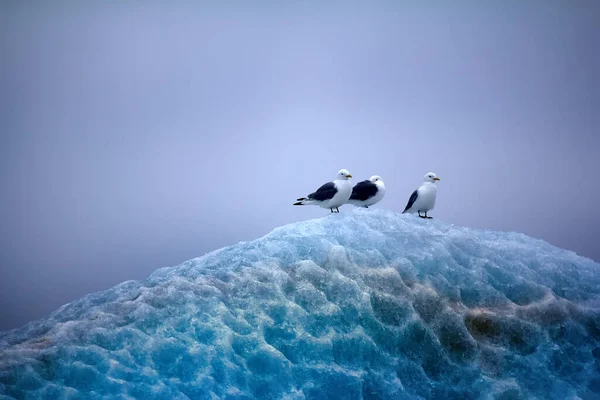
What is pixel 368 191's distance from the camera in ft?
22.0

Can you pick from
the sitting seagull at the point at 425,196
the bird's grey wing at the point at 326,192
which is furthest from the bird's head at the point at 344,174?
the sitting seagull at the point at 425,196

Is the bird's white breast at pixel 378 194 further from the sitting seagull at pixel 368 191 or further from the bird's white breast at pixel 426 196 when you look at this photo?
the bird's white breast at pixel 426 196

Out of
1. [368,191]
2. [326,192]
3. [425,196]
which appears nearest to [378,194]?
[368,191]

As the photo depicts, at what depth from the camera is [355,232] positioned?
5906 millimetres

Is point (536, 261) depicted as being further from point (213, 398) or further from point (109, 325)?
point (109, 325)

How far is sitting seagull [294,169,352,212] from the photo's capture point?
6.38 metres

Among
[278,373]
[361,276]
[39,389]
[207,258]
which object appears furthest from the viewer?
[207,258]

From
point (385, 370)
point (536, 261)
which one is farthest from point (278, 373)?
point (536, 261)

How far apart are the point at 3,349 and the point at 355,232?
361cm

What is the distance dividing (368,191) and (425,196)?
75 centimetres

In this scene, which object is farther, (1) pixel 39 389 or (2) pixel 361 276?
(2) pixel 361 276

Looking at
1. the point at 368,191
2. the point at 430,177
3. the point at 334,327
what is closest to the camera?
the point at 334,327

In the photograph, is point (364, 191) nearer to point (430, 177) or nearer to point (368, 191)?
point (368, 191)

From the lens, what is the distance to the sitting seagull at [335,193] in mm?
6383
